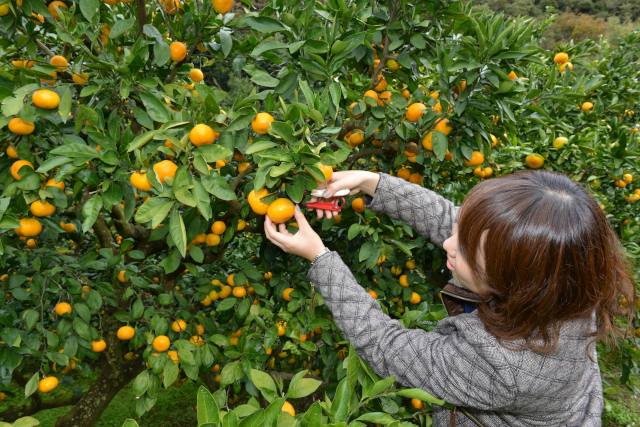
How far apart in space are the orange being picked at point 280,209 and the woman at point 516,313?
0.18m

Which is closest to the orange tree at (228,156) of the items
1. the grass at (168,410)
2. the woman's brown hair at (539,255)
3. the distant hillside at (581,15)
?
the woman's brown hair at (539,255)

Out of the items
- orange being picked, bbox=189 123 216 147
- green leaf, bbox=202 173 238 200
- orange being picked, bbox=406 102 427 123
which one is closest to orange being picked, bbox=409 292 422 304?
orange being picked, bbox=406 102 427 123

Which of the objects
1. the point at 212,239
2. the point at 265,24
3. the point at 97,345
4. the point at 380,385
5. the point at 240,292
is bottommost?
the point at 97,345

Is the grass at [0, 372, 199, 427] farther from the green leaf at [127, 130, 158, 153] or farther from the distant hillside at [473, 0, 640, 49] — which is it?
the distant hillside at [473, 0, 640, 49]

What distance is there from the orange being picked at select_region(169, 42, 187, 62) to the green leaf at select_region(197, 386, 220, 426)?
3.82 ft

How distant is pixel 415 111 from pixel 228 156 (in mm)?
862

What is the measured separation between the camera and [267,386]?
0.98m

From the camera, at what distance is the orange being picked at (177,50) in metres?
1.36

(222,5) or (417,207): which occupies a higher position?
(222,5)

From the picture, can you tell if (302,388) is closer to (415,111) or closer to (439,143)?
(439,143)

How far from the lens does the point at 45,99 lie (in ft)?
3.56

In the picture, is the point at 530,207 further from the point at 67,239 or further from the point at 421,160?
the point at 67,239

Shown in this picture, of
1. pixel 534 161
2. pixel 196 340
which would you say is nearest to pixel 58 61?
pixel 196 340

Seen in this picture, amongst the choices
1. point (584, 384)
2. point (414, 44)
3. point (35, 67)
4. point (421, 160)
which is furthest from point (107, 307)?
point (584, 384)
